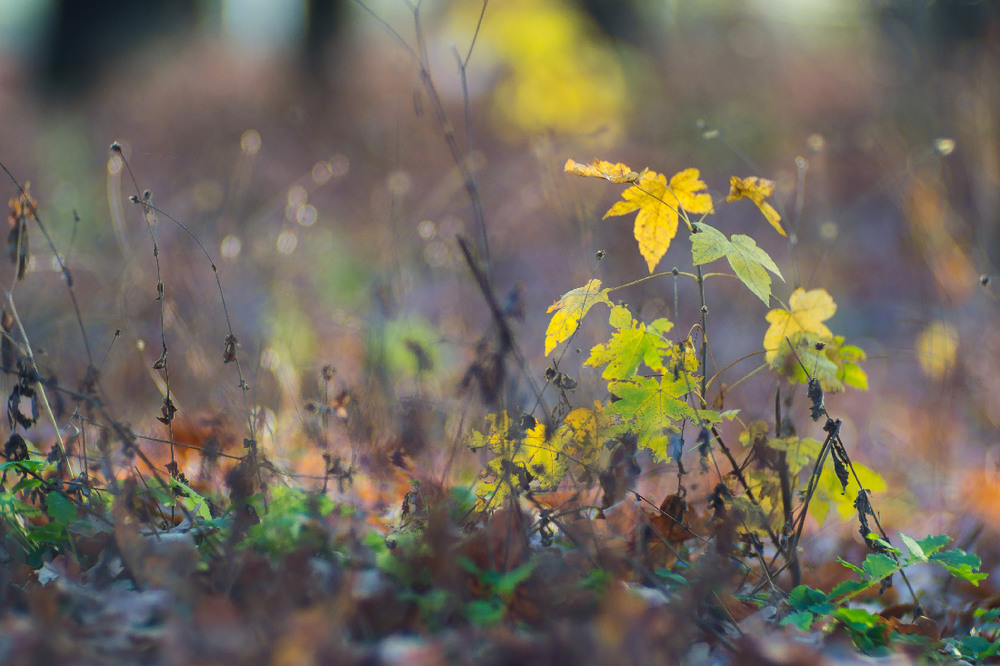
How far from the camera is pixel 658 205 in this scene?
63.7 inches

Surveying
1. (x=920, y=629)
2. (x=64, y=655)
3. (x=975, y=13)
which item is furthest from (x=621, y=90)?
(x=64, y=655)

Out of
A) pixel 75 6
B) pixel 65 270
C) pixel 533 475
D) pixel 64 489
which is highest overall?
pixel 75 6

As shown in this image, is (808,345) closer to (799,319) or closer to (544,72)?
(799,319)

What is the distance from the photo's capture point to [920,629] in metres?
1.64

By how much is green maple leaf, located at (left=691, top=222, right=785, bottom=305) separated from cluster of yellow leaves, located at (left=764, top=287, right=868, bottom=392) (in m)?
0.20

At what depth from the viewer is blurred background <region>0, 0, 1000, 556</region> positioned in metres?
2.93

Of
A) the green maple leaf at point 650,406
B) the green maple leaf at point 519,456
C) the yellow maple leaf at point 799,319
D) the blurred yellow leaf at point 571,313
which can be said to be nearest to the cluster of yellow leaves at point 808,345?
the yellow maple leaf at point 799,319

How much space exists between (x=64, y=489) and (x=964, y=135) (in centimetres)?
634

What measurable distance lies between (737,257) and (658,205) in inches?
8.8

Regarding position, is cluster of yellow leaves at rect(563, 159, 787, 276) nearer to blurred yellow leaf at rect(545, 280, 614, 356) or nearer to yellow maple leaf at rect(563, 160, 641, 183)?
yellow maple leaf at rect(563, 160, 641, 183)

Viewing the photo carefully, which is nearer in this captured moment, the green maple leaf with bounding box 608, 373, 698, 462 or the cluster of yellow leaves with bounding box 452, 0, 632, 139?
the green maple leaf with bounding box 608, 373, 698, 462

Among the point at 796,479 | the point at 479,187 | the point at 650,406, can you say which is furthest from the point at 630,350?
the point at 479,187

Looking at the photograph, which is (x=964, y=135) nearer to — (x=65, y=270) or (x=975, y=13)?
(x=975, y=13)

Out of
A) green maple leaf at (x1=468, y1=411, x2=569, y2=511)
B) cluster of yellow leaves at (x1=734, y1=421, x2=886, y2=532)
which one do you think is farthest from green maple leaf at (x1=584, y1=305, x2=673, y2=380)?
cluster of yellow leaves at (x1=734, y1=421, x2=886, y2=532)
